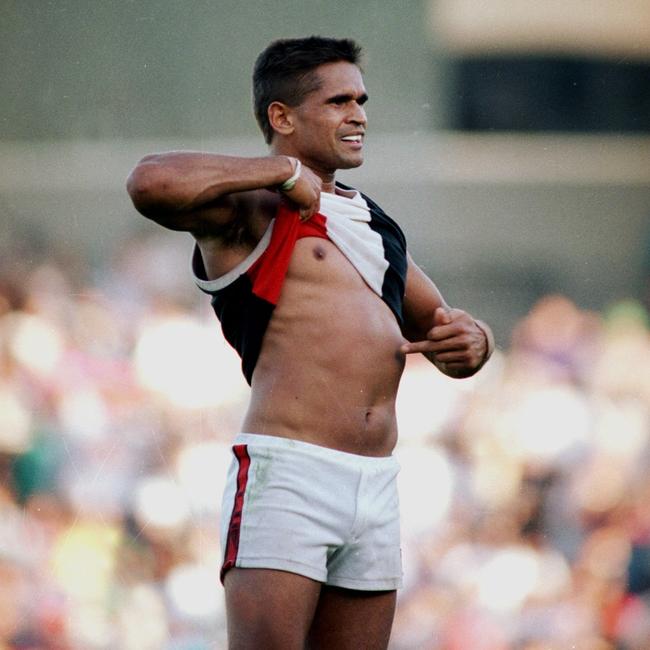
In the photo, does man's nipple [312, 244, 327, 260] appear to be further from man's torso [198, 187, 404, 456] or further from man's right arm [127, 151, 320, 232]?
man's right arm [127, 151, 320, 232]

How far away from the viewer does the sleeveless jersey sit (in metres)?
2.67

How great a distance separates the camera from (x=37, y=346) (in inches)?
202

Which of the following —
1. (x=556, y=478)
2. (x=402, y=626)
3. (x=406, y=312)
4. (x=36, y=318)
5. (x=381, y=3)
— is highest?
(x=381, y=3)

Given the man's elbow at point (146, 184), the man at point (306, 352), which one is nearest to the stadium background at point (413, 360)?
the man at point (306, 352)

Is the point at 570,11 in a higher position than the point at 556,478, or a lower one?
higher

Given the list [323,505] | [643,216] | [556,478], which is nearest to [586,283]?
[643,216]

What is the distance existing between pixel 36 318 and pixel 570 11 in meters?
3.23

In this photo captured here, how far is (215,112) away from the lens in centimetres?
600

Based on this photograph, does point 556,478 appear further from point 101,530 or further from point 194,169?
point 194,169

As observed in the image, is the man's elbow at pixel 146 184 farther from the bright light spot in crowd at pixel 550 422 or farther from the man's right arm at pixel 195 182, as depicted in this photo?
the bright light spot in crowd at pixel 550 422

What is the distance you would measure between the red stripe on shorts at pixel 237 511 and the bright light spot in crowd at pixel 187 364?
7.90ft

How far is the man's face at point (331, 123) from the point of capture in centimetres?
284

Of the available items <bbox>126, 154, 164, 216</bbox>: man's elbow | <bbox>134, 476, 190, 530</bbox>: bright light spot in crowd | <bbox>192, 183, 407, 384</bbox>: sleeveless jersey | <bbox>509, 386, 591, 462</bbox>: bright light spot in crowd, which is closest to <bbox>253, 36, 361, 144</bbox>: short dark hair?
<bbox>192, 183, 407, 384</bbox>: sleeveless jersey

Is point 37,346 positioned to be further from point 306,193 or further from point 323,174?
point 306,193
